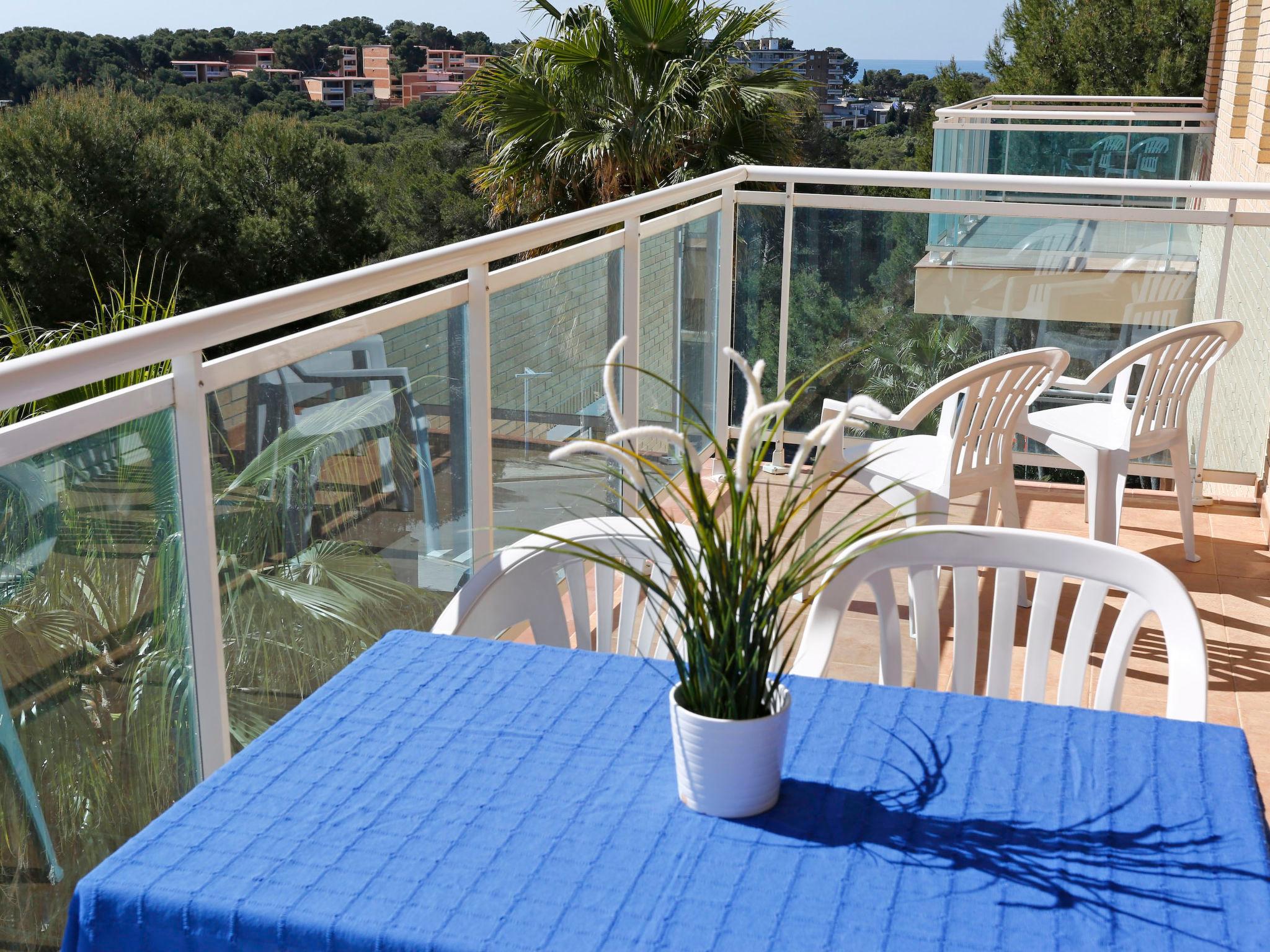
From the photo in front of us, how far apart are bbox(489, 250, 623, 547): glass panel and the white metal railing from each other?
62 mm

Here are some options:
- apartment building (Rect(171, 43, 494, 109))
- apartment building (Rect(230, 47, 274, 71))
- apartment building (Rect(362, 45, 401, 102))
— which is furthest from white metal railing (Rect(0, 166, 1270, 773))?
apartment building (Rect(362, 45, 401, 102))

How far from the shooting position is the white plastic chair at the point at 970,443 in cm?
354

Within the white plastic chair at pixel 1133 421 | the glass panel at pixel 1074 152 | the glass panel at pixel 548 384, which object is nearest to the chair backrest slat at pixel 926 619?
the glass panel at pixel 548 384

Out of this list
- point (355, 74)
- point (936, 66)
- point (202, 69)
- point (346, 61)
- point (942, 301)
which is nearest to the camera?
point (942, 301)

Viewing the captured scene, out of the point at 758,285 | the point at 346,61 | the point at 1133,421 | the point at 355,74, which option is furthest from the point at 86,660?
the point at 346,61

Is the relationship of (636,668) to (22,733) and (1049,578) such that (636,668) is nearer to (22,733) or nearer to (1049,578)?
(1049,578)

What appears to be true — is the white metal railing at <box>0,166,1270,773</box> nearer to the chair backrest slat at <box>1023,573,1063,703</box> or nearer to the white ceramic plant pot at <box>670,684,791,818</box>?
the white ceramic plant pot at <box>670,684,791,818</box>

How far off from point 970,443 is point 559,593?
2.03 metres

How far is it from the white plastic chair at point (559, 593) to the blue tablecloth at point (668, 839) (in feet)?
1.20

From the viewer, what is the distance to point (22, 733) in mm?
1729

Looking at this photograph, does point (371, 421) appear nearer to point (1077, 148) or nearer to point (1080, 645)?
point (1080, 645)

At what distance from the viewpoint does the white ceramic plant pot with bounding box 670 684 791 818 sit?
1203 millimetres

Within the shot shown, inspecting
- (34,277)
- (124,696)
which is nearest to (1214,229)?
(124,696)

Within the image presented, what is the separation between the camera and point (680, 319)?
16.1 feet
